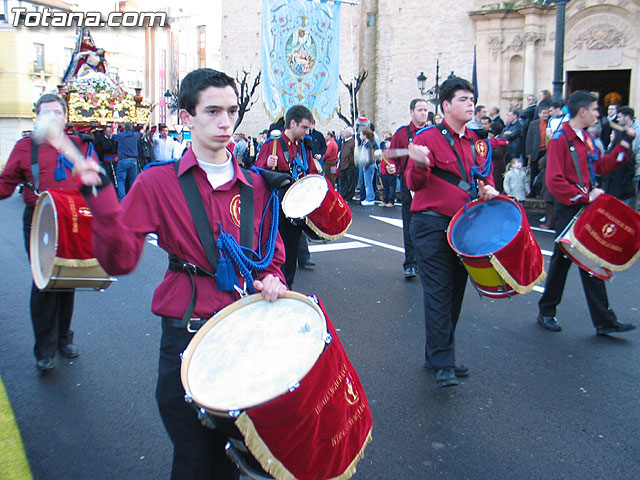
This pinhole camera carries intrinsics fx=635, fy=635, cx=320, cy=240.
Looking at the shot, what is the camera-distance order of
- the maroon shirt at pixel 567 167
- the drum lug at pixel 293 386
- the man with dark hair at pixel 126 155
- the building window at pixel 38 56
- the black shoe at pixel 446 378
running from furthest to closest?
the building window at pixel 38 56
the man with dark hair at pixel 126 155
the maroon shirt at pixel 567 167
the black shoe at pixel 446 378
the drum lug at pixel 293 386

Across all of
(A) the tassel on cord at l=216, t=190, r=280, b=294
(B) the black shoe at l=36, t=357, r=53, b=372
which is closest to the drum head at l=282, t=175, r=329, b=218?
(B) the black shoe at l=36, t=357, r=53, b=372

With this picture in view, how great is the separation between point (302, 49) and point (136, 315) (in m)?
7.32

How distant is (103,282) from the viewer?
4375 mm

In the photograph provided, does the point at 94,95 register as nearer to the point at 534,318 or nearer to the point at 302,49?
the point at 302,49

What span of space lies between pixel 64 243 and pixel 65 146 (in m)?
2.14

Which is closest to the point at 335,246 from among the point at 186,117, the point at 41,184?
the point at 41,184

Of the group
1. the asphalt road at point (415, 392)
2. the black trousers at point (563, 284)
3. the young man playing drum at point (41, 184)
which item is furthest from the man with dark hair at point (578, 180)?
the young man playing drum at point (41, 184)

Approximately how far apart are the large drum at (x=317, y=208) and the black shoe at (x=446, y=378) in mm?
1962

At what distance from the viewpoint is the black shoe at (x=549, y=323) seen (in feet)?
18.5

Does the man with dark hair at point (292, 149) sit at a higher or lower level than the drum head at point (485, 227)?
higher

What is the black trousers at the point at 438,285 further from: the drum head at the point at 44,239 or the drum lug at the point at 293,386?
the drum lug at the point at 293,386

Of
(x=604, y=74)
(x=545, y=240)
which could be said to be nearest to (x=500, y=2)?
(x=604, y=74)

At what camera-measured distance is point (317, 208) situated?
577 cm

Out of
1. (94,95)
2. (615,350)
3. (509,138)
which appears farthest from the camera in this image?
(509,138)
